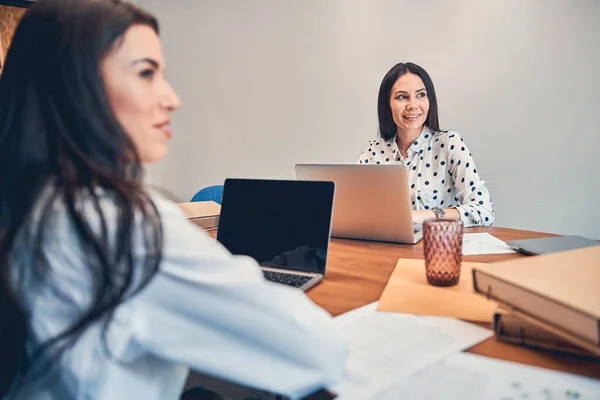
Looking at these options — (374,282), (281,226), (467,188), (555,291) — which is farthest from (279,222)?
(467,188)

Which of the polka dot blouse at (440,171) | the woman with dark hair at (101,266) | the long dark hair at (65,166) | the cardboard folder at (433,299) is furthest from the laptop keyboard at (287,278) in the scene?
the polka dot blouse at (440,171)

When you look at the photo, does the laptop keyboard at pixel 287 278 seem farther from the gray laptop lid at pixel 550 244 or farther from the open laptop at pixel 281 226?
the gray laptop lid at pixel 550 244

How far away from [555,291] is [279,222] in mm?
665

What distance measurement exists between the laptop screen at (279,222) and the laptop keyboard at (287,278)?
0.15ft

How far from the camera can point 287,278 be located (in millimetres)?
999

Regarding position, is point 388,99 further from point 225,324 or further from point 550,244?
point 225,324

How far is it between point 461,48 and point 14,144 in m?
2.43

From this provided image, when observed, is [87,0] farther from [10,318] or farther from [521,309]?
[521,309]

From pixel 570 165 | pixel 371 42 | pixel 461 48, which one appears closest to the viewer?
pixel 570 165

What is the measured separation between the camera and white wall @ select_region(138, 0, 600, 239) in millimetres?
2295

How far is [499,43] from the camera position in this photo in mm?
2381

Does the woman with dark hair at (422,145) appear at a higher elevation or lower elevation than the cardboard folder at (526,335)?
higher

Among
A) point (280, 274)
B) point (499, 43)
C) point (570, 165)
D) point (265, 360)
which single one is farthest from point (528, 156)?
point (265, 360)

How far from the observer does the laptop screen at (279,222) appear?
1062 millimetres
